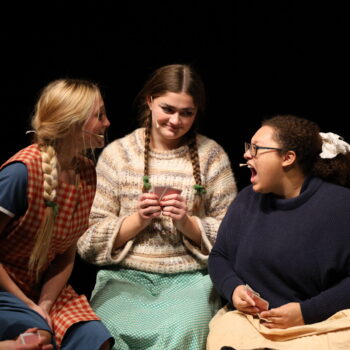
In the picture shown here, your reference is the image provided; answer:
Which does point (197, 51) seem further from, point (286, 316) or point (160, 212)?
point (286, 316)

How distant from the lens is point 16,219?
236 centimetres

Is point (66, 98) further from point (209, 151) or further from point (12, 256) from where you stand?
point (209, 151)

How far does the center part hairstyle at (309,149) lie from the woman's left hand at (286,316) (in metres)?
0.60

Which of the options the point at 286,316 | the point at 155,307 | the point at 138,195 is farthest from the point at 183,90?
the point at 286,316

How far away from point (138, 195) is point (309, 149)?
0.93 metres

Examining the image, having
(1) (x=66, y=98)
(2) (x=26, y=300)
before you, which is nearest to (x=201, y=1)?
(1) (x=66, y=98)

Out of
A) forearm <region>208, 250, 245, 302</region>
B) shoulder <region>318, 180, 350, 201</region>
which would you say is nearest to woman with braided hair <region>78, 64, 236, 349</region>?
forearm <region>208, 250, 245, 302</region>

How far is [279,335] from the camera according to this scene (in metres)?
2.42

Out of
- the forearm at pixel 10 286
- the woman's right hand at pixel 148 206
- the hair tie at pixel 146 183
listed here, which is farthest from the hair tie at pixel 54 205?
the hair tie at pixel 146 183

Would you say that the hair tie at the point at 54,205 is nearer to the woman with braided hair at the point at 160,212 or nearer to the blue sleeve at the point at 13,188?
the blue sleeve at the point at 13,188

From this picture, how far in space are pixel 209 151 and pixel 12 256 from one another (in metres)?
1.20

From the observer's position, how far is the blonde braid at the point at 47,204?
7.82 ft

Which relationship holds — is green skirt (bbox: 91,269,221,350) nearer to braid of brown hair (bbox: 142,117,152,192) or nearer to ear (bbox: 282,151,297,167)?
braid of brown hair (bbox: 142,117,152,192)

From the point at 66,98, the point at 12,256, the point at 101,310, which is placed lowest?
the point at 101,310
